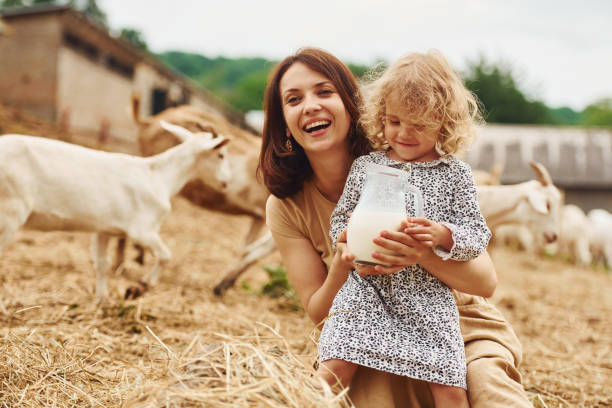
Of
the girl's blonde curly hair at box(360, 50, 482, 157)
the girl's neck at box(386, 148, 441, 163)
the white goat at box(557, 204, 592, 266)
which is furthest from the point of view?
the white goat at box(557, 204, 592, 266)

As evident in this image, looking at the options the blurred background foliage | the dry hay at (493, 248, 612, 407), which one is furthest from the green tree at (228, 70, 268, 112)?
the dry hay at (493, 248, 612, 407)

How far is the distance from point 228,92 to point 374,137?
63.6 metres

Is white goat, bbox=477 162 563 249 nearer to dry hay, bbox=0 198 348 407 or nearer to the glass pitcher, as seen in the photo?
dry hay, bbox=0 198 348 407

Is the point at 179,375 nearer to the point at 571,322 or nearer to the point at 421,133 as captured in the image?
the point at 421,133

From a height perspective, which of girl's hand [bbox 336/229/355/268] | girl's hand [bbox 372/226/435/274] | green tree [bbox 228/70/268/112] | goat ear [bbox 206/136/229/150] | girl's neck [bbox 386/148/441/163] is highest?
girl's neck [bbox 386/148/441/163]

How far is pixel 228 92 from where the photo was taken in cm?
6391

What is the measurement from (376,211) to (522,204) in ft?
13.5

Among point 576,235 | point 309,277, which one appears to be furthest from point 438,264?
point 576,235

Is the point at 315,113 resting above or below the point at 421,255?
above

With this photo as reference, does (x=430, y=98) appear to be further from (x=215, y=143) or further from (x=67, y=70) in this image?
(x=67, y=70)

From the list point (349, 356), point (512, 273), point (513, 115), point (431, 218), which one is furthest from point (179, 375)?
point (513, 115)

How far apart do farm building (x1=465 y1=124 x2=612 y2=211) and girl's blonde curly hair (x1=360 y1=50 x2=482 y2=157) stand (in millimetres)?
19600

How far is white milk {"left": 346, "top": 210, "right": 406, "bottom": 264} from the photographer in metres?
1.83

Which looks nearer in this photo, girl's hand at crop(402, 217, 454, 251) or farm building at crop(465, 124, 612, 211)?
girl's hand at crop(402, 217, 454, 251)
